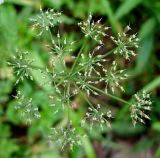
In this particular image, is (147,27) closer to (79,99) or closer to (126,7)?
(126,7)

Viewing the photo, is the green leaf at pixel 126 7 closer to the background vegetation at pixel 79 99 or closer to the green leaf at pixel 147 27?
the background vegetation at pixel 79 99

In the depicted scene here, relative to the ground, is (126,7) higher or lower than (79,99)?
higher

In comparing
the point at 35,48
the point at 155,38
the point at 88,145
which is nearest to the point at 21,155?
the point at 88,145

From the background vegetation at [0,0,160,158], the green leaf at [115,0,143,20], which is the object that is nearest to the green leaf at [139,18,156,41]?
the background vegetation at [0,0,160,158]

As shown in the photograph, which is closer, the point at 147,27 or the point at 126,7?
the point at 126,7

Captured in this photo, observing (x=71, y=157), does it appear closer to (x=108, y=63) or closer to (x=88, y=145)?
(x=88, y=145)

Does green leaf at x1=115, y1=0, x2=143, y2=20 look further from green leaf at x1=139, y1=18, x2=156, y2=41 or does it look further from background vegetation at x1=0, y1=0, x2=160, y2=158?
green leaf at x1=139, y1=18, x2=156, y2=41

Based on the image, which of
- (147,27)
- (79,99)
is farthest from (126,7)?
(79,99)

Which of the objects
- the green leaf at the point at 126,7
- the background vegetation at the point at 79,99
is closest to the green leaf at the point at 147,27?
the background vegetation at the point at 79,99
